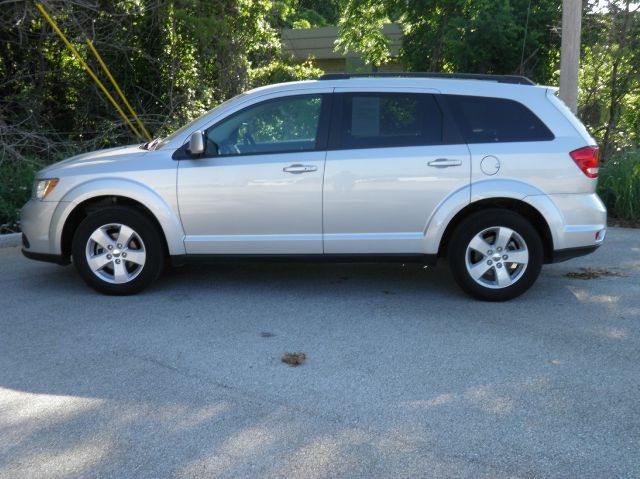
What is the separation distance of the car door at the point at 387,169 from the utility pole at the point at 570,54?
474cm

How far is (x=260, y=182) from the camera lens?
5910 mm

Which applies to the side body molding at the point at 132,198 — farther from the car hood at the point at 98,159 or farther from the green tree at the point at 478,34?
the green tree at the point at 478,34

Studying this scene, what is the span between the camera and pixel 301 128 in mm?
6059

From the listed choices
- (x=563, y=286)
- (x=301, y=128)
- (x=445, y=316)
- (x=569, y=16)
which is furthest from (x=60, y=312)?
(x=569, y=16)

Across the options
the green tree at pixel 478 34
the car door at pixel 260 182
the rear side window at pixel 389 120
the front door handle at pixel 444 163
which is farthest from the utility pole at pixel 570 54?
the car door at pixel 260 182

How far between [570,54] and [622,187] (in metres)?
2.03

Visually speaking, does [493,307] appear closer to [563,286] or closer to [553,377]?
[563,286]

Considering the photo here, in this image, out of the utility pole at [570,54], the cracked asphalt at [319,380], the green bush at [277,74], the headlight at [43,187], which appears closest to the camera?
the cracked asphalt at [319,380]

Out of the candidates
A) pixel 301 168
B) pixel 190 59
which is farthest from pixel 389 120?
pixel 190 59

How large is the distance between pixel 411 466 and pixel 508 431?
658 millimetres

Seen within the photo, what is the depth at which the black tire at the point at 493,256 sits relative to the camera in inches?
230

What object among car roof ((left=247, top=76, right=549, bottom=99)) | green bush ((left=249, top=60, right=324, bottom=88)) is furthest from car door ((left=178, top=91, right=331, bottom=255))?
green bush ((left=249, top=60, right=324, bottom=88))

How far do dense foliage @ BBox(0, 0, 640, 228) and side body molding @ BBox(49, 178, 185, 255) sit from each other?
4021 mm

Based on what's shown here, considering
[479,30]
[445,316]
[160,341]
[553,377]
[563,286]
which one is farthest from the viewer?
[479,30]
